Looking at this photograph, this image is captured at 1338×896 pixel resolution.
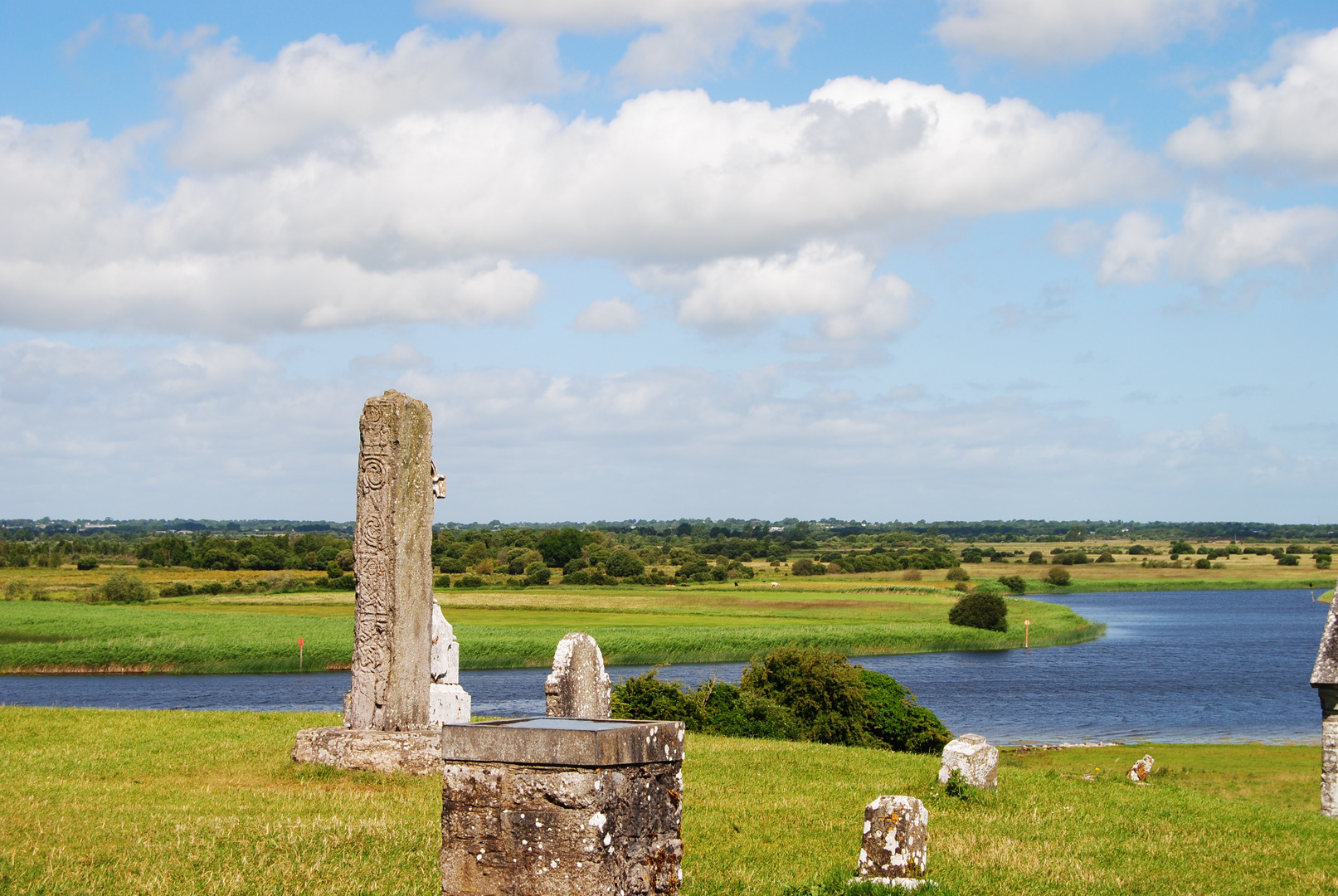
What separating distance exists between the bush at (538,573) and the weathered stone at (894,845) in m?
99.4

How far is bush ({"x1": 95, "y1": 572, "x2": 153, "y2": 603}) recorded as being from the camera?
3108 inches

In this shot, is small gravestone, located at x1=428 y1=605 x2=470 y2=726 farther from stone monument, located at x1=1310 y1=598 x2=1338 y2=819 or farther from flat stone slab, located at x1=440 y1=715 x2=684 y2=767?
stone monument, located at x1=1310 y1=598 x2=1338 y2=819

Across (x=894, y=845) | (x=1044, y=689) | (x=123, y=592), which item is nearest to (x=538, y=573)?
(x=123, y=592)

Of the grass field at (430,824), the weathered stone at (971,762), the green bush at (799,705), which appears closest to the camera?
the grass field at (430,824)

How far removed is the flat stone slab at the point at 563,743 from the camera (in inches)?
218

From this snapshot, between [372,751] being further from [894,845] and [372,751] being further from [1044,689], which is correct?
[1044,689]

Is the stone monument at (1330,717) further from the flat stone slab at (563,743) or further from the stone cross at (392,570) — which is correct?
the flat stone slab at (563,743)


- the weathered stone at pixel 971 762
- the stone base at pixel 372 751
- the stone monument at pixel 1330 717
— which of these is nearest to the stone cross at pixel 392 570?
the stone base at pixel 372 751

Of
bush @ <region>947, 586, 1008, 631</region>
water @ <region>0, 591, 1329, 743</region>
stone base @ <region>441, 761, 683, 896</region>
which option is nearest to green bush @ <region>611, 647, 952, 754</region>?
water @ <region>0, 591, 1329, 743</region>

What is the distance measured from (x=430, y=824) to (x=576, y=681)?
13.3 feet

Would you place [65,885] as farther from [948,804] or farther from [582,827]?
[948,804]

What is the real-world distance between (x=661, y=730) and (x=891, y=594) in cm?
9933

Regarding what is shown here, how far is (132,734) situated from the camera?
54.6 feet

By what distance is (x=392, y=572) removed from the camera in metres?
14.3
